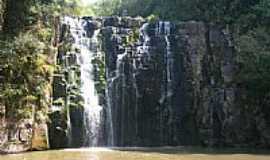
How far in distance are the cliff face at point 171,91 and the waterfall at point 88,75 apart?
10.0 inches

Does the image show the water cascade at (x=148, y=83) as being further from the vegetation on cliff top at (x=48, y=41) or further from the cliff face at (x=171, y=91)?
the vegetation on cliff top at (x=48, y=41)

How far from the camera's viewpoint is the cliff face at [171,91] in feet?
66.0

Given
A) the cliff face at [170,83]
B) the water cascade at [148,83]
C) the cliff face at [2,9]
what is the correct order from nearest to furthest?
the cliff face at [2,9], the water cascade at [148,83], the cliff face at [170,83]

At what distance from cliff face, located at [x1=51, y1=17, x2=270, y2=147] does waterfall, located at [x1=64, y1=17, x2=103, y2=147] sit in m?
0.25

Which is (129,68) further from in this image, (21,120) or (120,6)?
(120,6)

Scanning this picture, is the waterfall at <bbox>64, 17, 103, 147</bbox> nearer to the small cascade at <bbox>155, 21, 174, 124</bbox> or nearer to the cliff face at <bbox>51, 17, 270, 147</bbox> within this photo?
the cliff face at <bbox>51, 17, 270, 147</bbox>

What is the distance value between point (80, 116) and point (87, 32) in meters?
4.03

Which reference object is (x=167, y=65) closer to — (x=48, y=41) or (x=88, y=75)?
(x=88, y=75)

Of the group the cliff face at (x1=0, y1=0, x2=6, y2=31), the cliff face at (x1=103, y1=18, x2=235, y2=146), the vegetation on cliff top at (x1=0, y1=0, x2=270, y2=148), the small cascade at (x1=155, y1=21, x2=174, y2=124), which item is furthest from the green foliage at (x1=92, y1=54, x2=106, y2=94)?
the cliff face at (x1=0, y1=0, x2=6, y2=31)

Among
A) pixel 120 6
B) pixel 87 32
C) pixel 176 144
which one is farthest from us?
pixel 120 6

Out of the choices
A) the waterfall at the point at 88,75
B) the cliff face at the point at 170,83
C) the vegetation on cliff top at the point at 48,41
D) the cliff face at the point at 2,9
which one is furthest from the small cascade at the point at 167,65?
the cliff face at the point at 2,9

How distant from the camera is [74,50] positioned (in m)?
20.6

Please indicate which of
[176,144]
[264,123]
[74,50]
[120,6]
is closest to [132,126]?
[176,144]

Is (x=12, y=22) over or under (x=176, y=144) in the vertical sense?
over
